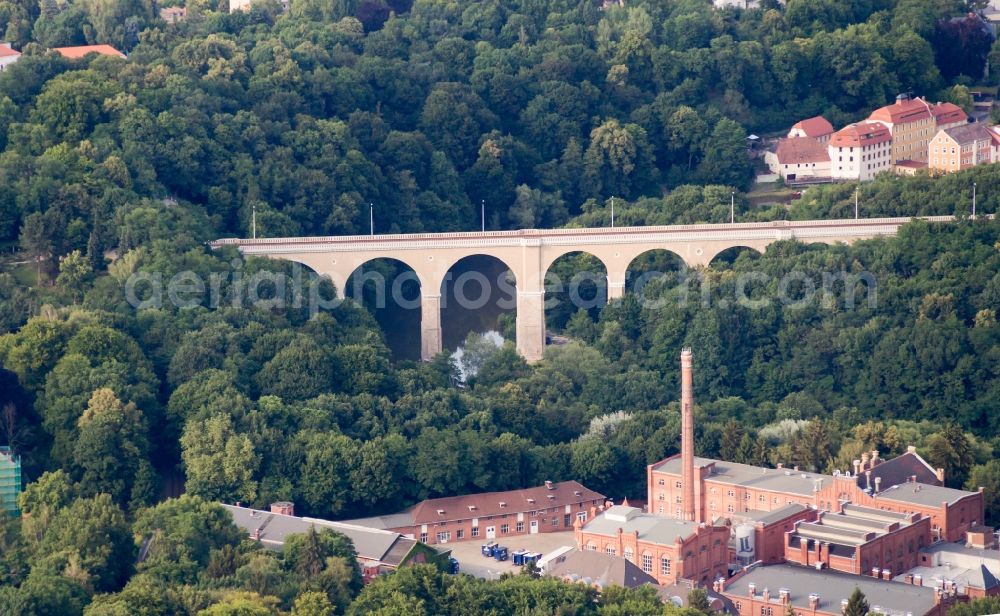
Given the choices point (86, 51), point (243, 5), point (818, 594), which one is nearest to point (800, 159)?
point (243, 5)

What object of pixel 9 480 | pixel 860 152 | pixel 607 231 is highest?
pixel 860 152

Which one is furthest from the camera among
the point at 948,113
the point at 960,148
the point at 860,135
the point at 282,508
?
the point at 948,113

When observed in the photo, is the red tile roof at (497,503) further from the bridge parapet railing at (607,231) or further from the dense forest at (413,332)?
the bridge parapet railing at (607,231)

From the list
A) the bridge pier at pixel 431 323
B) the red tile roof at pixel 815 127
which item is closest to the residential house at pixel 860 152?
the red tile roof at pixel 815 127

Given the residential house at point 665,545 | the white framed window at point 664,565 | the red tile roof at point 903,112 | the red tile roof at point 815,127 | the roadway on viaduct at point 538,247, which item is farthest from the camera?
the red tile roof at point 815,127

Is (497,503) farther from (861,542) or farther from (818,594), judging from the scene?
(818,594)

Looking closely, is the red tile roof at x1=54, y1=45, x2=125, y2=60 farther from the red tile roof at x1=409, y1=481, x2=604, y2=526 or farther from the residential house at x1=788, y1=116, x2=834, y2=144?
the red tile roof at x1=409, y1=481, x2=604, y2=526
